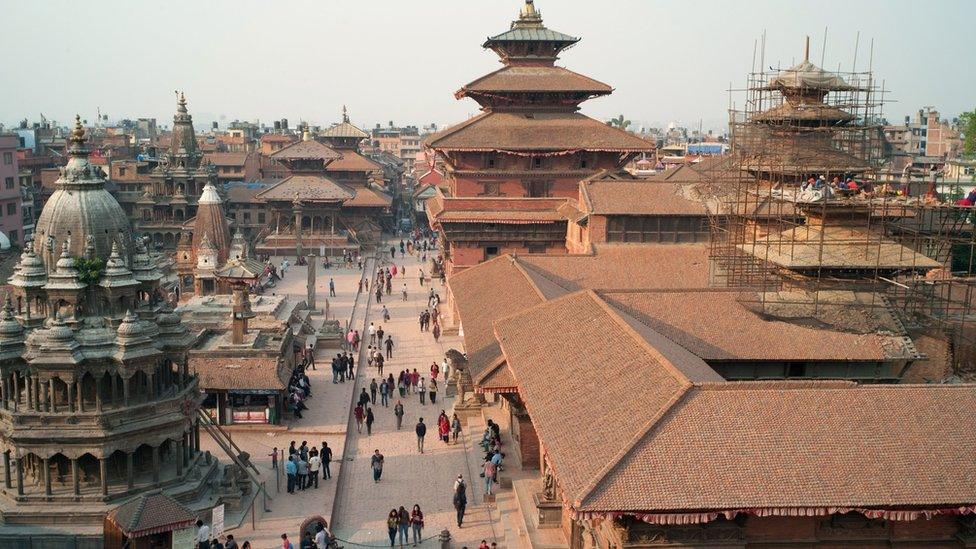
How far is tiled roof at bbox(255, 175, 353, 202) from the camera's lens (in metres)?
A: 74.0

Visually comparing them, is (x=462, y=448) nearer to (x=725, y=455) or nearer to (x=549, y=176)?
(x=725, y=455)

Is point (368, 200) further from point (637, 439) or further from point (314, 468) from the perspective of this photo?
point (637, 439)

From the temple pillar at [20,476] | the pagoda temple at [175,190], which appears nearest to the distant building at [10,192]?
the pagoda temple at [175,190]

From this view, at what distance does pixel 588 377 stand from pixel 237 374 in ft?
51.8

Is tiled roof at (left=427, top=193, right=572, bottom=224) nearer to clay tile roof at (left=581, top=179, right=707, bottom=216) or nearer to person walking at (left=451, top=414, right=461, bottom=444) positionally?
clay tile roof at (left=581, top=179, right=707, bottom=216)

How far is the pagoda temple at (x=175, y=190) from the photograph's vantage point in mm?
69000

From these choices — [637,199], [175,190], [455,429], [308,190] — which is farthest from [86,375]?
[308,190]

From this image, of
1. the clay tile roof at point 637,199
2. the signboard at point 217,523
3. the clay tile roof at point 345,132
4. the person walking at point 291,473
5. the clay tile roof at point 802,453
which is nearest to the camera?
the clay tile roof at point 802,453

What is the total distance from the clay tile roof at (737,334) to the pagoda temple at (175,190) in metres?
50.4

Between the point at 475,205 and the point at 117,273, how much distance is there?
92.3 ft

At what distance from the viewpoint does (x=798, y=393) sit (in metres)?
17.2

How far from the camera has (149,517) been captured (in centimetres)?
1956

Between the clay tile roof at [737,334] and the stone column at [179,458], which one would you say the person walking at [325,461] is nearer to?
the stone column at [179,458]

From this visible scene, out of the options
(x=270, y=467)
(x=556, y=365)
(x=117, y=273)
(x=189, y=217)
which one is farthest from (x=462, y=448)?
(x=189, y=217)
